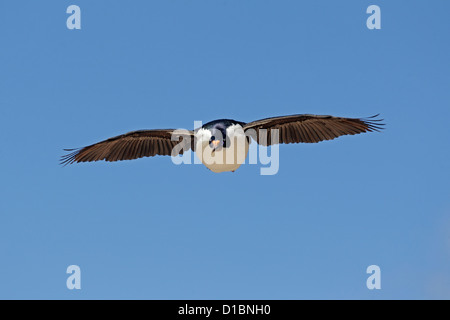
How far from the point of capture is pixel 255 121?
627 inches

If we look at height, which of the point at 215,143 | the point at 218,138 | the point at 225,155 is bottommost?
the point at 225,155

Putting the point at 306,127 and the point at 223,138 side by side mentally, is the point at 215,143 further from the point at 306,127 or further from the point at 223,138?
the point at 306,127

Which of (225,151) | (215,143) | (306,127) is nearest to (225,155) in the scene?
(225,151)

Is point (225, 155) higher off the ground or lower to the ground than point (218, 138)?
lower

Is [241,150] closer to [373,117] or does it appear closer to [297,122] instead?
[297,122]

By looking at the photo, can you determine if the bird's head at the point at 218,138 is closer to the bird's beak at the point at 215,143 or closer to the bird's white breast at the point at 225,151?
the bird's beak at the point at 215,143

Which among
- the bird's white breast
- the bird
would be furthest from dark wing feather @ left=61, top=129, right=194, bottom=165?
the bird's white breast

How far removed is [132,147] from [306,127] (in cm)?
556

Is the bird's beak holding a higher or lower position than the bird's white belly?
higher

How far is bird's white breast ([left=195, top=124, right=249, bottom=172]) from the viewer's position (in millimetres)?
15312

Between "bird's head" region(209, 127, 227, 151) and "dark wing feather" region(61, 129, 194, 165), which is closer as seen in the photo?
"bird's head" region(209, 127, 227, 151)

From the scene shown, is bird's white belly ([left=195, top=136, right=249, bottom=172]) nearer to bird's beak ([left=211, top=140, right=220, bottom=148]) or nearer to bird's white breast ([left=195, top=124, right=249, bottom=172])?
bird's white breast ([left=195, top=124, right=249, bottom=172])

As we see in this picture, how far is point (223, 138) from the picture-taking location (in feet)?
49.7

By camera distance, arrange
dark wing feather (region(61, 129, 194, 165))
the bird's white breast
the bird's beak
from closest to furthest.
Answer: the bird's beak < the bird's white breast < dark wing feather (region(61, 129, 194, 165))
